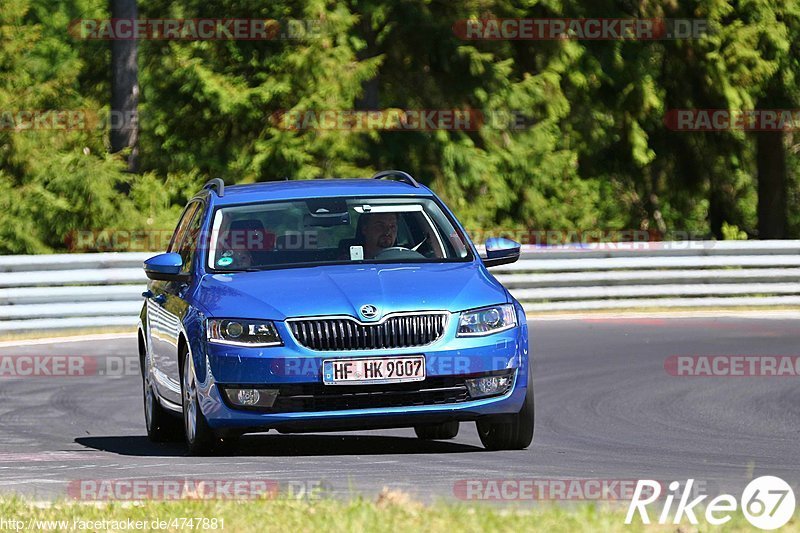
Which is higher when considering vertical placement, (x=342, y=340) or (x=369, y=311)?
(x=369, y=311)

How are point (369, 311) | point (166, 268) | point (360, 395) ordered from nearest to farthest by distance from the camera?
point (369, 311), point (360, 395), point (166, 268)

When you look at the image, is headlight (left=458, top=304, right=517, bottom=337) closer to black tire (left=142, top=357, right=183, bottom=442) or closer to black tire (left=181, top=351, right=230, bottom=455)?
black tire (left=181, top=351, right=230, bottom=455)

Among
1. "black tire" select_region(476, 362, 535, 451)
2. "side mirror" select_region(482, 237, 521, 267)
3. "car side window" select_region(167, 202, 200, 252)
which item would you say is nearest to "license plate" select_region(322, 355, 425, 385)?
"black tire" select_region(476, 362, 535, 451)

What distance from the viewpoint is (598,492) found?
782cm

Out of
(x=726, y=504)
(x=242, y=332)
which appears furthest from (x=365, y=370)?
(x=726, y=504)

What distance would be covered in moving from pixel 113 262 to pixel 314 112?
27.4 ft

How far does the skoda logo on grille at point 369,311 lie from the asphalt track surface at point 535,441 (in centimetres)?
79

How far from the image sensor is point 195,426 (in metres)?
9.92

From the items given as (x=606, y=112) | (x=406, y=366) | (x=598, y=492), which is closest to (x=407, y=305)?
(x=406, y=366)

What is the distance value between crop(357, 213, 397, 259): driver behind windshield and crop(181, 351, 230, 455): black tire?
1.30m

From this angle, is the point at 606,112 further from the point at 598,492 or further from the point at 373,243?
the point at 598,492

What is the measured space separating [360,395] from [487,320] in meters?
0.83

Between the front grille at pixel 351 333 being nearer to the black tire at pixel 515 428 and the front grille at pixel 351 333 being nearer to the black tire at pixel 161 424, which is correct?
the black tire at pixel 515 428

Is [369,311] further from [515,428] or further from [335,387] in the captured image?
[515,428]
